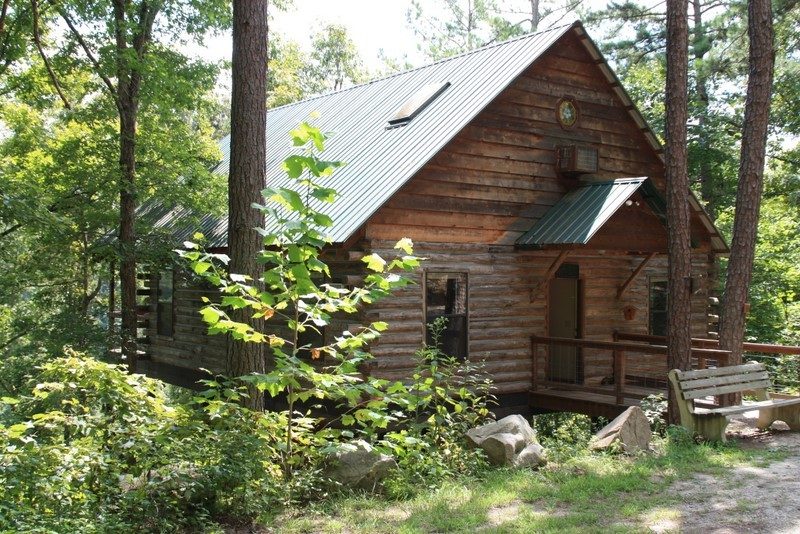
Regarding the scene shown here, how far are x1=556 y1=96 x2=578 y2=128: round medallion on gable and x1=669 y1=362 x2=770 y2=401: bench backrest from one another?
5.82 meters

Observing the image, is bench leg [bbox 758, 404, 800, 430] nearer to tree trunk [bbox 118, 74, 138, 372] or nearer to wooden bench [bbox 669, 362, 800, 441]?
wooden bench [bbox 669, 362, 800, 441]

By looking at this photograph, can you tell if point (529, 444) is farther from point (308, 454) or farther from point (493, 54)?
point (493, 54)

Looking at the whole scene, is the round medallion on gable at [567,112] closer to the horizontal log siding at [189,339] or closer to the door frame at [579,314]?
the door frame at [579,314]

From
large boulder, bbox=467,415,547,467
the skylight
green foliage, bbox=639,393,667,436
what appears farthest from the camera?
the skylight

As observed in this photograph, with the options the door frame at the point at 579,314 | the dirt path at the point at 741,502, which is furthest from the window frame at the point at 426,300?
the dirt path at the point at 741,502

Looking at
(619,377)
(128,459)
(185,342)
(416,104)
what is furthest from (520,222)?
(128,459)

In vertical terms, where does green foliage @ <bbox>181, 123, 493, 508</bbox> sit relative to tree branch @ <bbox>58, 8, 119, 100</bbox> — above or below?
below

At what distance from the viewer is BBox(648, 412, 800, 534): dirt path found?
693 cm

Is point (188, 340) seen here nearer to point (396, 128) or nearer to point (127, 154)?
point (127, 154)

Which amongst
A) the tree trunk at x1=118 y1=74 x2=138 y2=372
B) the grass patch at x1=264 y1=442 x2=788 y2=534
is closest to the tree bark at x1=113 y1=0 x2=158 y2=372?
the tree trunk at x1=118 y1=74 x2=138 y2=372

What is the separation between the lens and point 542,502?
25.6ft

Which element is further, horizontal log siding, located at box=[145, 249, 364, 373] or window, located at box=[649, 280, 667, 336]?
window, located at box=[649, 280, 667, 336]

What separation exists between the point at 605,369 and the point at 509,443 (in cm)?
715

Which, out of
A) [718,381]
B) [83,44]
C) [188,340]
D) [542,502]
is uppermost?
[83,44]
